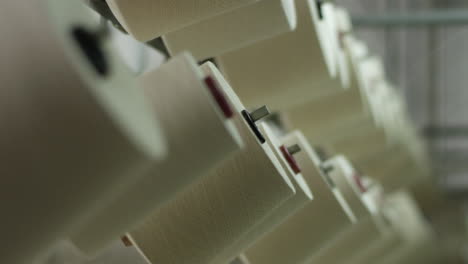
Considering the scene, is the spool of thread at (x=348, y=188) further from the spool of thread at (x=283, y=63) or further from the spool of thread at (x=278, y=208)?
the spool of thread at (x=278, y=208)

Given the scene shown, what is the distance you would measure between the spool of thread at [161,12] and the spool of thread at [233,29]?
95 mm

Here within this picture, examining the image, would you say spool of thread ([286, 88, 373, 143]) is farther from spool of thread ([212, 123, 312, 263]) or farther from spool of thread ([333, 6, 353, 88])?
spool of thread ([212, 123, 312, 263])

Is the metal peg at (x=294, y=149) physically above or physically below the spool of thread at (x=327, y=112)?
above

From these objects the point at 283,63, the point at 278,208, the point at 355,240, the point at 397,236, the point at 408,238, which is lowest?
the point at 408,238

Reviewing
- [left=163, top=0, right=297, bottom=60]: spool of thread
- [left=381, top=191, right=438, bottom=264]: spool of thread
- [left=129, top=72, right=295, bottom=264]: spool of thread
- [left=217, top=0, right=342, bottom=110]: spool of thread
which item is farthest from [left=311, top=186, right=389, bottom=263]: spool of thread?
[left=381, top=191, right=438, bottom=264]: spool of thread

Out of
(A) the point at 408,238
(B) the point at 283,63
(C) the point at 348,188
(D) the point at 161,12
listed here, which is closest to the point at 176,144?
(D) the point at 161,12

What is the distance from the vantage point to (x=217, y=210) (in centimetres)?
81

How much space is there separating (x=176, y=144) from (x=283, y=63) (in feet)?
2.38

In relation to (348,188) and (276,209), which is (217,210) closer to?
(276,209)

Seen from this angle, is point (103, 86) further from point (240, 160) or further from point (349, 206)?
point (349, 206)

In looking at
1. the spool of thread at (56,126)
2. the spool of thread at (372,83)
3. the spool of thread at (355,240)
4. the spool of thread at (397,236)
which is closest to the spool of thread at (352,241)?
the spool of thread at (355,240)

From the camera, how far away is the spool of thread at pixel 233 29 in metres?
A: 1.02

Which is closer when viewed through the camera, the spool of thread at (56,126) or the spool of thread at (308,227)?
the spool of thread at (56,126)

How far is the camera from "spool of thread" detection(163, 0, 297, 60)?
1.02m
